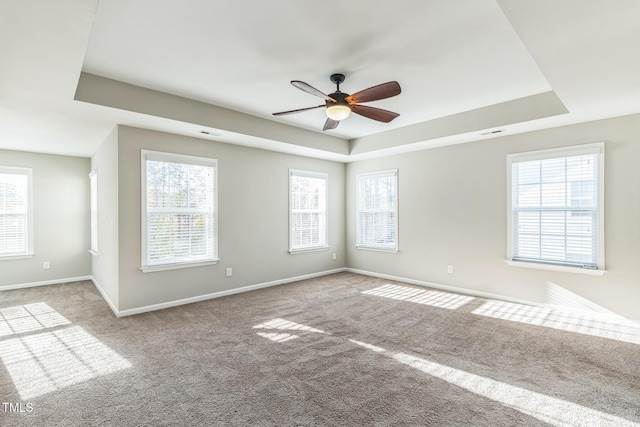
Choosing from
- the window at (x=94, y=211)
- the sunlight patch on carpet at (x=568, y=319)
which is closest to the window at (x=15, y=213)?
the window at (x=94, y=211)

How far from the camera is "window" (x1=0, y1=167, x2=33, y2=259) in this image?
18.0 feet

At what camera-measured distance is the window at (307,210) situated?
6016mm

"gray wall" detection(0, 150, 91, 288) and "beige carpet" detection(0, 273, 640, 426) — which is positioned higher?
"gray wall" detection(0, 150, 91, 288)

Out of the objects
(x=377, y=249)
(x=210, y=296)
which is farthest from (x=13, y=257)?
(x=377, y=249)

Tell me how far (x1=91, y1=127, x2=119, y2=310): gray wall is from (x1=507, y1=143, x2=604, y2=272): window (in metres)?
5.54

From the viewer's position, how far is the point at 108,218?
4559 mm

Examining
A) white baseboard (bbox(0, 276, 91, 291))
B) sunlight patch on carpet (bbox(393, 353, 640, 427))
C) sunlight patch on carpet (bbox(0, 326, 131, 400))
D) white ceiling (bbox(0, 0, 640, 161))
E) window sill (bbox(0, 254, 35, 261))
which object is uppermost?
white ceiling (bbox(0, 0, 640, 161))

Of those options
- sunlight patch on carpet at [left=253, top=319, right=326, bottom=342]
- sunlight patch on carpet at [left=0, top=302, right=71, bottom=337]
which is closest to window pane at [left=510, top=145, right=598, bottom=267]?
sunlight patch on carpet at [left=253, top=319, right=326, bottom=342]

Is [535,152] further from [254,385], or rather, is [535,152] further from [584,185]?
[254,385]

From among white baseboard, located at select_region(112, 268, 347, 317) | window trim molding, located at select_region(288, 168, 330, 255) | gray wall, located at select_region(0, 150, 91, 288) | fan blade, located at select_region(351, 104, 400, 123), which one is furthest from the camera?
window trim molding, located at select_region(288, 168, 330, 255)

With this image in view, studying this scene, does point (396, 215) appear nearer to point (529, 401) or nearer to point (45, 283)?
point (529, 401)

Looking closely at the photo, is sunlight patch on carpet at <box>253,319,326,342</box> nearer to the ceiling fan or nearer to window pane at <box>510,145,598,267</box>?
the ceiling fan

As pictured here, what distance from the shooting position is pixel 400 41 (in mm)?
2666

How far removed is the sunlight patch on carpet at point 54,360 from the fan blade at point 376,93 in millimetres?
3228
